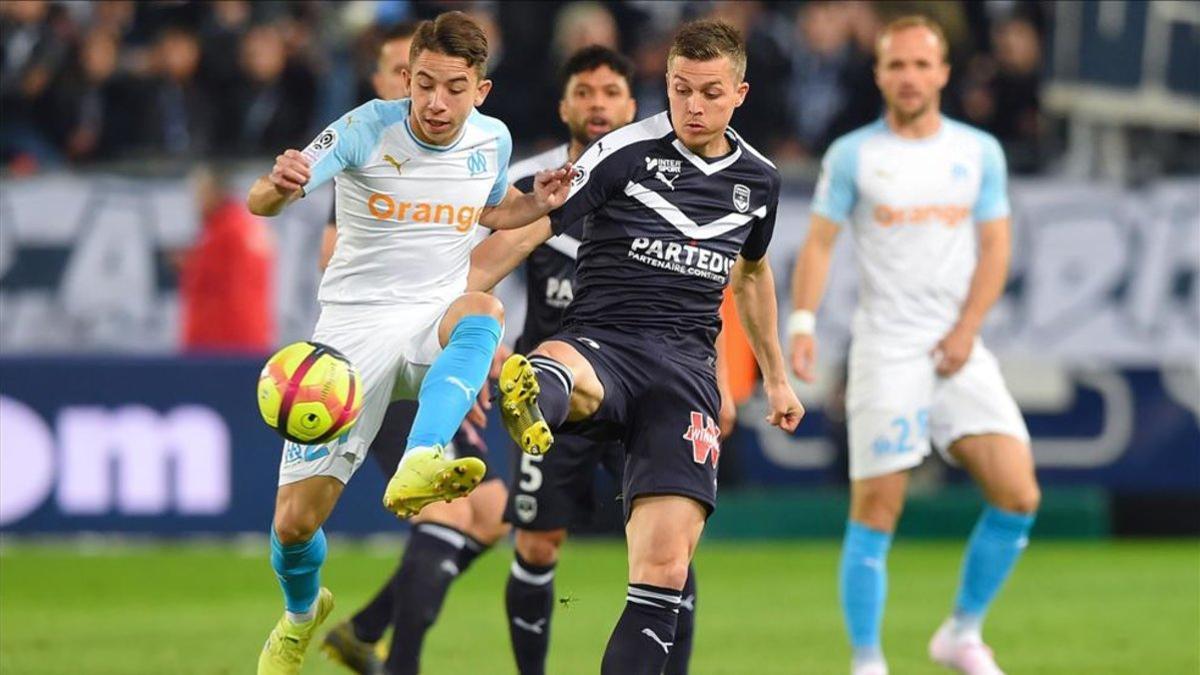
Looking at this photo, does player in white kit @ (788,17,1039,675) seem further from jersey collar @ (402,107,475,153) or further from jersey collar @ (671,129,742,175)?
jersey collar @ (402,107,475,153)

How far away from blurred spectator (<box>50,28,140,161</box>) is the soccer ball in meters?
10.6

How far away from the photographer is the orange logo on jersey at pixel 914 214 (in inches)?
362

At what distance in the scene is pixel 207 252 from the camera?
49.9ft

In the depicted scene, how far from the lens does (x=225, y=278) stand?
50.0ft

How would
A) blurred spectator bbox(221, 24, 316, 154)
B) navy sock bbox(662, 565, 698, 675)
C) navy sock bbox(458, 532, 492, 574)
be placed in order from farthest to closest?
blurred spectator bbox(221, 24, 316, 154), navy sock bbox(458, 532, 492, 574), navy sock bbox(662, 565, 698, 675)

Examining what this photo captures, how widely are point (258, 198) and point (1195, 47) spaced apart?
12419 millimetres

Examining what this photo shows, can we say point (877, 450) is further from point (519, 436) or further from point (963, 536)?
point (963, 536)

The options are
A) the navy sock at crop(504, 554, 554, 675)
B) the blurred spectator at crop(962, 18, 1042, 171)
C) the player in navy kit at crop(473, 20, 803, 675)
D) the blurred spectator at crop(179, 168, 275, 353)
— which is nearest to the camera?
the player in navy kit at crop(473, 20, 803, 675)

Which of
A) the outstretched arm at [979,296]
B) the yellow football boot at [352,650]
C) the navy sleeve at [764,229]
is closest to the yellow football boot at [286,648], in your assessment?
the yellow football boot at [352,650]

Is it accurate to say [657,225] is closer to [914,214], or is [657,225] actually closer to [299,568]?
[299,568]

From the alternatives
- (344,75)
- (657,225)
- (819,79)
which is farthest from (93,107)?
(657,225)

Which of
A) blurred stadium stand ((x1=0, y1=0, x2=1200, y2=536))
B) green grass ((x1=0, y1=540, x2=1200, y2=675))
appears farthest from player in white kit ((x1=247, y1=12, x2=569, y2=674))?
blurred stadium stand ((x1=0, y1=0, x2=1200, y2=536))

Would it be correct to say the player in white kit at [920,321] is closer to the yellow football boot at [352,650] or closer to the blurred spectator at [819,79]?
the yellow football boot at [352,650]

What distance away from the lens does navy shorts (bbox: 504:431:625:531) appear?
831 cm
